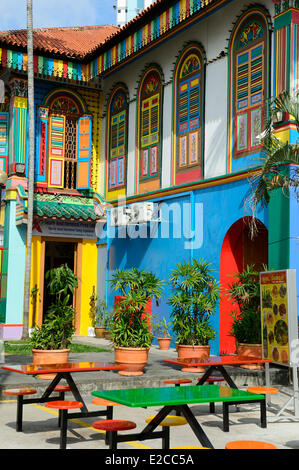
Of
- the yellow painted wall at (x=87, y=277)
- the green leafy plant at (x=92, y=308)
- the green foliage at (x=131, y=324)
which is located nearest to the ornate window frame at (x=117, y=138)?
the yellow painted wall at (x=87, y=277)

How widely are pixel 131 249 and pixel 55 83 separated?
580 cm

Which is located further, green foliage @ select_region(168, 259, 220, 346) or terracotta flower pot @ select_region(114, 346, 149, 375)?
green foliage @ select_region(168, 259, 220, 346)

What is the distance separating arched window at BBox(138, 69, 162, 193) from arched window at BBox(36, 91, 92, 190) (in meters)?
2.37

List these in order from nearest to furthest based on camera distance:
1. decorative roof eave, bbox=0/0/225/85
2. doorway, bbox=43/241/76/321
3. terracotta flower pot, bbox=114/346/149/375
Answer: terracotta flower pot, bbox=114/346/149/375 → decorative roof eave, bbox=0/0/225/85 → doorway, bbox=43/241/76/321

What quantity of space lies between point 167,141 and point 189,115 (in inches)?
46.5

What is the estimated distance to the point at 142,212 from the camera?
55.0 ft

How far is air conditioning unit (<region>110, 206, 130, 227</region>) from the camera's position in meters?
17.6

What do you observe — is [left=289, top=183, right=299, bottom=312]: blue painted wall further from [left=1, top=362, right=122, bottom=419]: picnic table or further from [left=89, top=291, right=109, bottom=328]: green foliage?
[left=89, top=291, right=109, bottom=328]: green foliage

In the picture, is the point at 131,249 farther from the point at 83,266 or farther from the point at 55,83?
the point at 55,83

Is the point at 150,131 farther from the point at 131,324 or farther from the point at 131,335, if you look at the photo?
the point at 131,335

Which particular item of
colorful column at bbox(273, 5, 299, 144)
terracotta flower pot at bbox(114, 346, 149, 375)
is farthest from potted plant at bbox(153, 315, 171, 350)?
colorful column at bbox(273, 5, 299, 144)

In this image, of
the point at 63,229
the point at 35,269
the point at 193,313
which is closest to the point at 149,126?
the point at 63,229

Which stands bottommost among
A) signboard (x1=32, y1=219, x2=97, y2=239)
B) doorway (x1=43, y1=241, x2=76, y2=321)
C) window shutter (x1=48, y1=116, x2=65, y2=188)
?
doorway (x1=43, y1=241, x2=76, y2=321)
